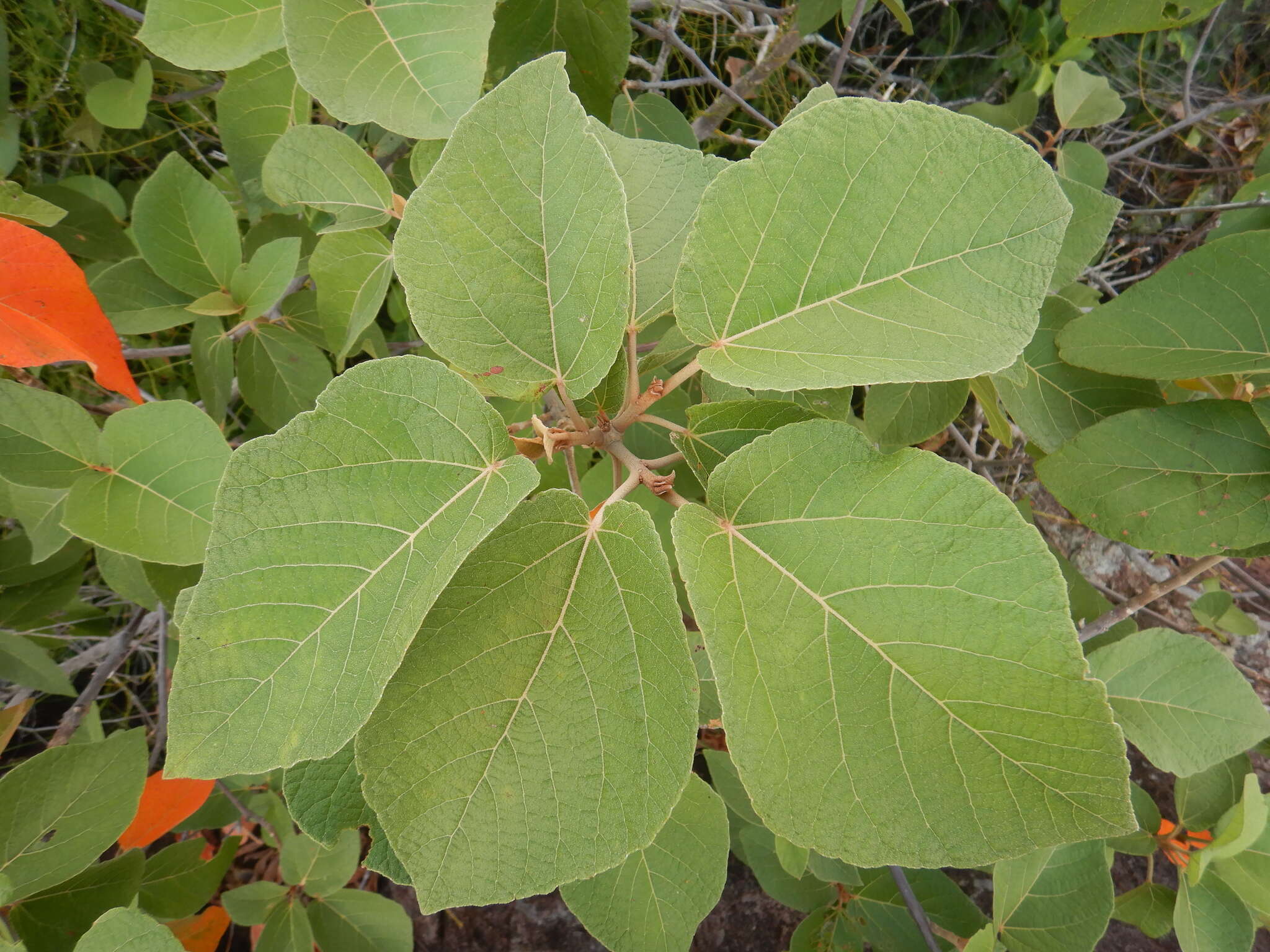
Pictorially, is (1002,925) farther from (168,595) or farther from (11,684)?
(11,684)

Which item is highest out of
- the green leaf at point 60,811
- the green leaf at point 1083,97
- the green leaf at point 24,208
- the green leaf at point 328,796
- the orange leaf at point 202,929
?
the green leaf at point 1083,97

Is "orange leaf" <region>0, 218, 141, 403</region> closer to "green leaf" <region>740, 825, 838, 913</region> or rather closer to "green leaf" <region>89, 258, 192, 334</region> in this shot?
"green leaf" <region>89, 258, 192, 334</region>

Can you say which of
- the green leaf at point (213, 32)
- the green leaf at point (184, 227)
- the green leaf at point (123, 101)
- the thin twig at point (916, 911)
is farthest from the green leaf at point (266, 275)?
the thin twig at point (916, 911)

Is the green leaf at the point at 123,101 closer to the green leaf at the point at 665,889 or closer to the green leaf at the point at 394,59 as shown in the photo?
the green leaf at the point at 394,59

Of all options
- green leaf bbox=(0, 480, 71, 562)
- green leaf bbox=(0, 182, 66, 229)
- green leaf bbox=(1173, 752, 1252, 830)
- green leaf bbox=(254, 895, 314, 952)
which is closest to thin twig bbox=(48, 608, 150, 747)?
green leaf bbox=(0, 480, 71, 562)

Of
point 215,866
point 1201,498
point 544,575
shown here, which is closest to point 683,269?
point 544,575
